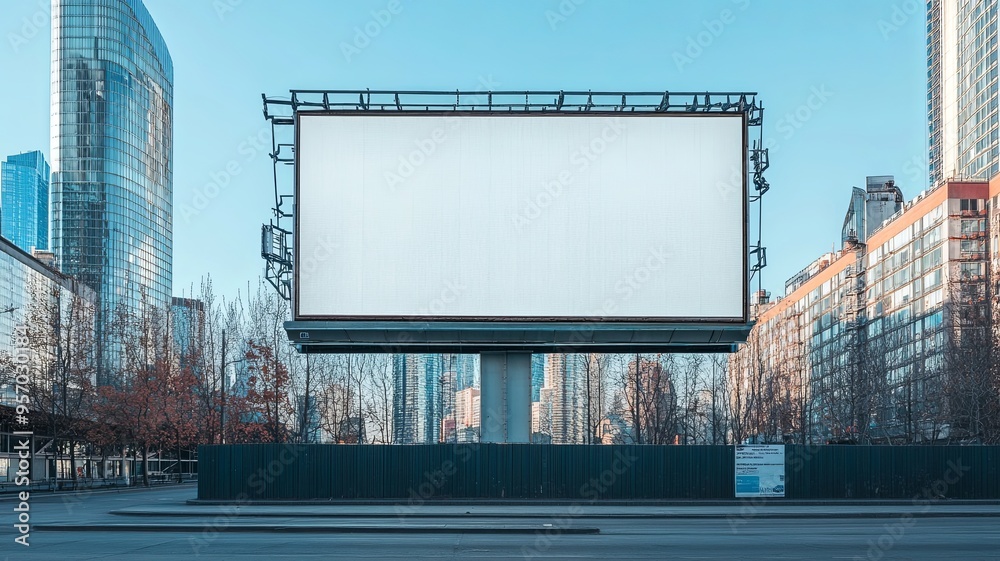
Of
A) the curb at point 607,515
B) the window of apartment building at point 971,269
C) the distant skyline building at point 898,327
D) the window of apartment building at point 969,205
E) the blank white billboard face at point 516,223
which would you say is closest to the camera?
the curb at point 607,515

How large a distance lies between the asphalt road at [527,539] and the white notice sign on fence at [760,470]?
6.85 meters

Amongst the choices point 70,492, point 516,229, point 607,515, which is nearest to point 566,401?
point 70,492

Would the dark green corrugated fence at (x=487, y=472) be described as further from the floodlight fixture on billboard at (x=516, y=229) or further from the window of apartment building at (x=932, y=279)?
the window of apartment building at (x=932, y=279)

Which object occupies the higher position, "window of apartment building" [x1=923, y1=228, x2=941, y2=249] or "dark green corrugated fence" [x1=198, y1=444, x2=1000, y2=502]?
"window of apartment building" [x1=923, y1=228, x2=941, y2=249]

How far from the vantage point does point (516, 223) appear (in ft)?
124

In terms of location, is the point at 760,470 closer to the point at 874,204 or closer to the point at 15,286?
the point at 15,286

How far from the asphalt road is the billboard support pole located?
5.85 metres

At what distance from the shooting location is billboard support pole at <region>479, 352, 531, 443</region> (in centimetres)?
3938

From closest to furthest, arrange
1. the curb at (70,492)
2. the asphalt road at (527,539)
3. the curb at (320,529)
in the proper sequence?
the asphalt road at (527,539)
the curb at (320,529)
the curb at (70,492)

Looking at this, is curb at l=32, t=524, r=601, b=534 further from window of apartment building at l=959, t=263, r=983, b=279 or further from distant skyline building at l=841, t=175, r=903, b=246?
distant skyline building at l=841, t=175, r=903, b=246

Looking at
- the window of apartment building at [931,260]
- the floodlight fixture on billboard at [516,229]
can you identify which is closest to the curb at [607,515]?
the floodlight fixture on billboard at [516,229]

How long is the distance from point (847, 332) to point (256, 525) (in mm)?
117104

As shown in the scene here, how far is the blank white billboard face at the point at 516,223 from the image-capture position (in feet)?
124

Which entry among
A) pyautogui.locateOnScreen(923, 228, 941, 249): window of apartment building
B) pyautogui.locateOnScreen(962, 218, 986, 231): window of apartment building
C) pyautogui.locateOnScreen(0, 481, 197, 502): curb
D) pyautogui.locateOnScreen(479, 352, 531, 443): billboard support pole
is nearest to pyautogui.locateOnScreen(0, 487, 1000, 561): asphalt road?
pyautogui.locateOnScreen(479, 352, 531, 443): billboard support pole
